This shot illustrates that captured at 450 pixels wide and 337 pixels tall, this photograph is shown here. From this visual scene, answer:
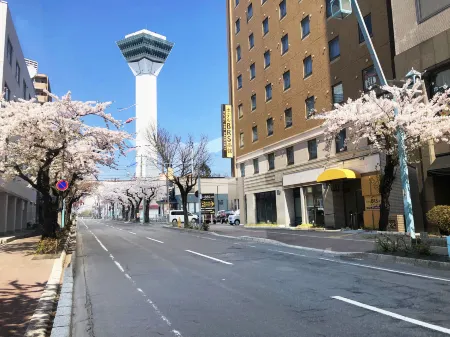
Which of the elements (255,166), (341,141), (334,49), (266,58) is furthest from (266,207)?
(334,49)

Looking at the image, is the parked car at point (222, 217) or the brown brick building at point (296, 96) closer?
the brown brick building at point (296, 96)

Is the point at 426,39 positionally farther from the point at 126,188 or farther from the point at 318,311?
the point at 126,188

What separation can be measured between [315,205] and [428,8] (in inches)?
601

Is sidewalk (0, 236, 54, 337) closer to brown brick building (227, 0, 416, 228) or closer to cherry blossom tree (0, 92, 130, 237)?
cherry blossom tree (0, 92, 130, 237)

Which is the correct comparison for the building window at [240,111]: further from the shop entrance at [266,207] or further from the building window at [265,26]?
the shop entrance at [266,207]

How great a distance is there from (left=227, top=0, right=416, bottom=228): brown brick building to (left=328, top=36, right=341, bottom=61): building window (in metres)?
0.07

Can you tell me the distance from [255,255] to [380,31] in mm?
16177

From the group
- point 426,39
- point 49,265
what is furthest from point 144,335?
point 426,39

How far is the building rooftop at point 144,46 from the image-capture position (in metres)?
154

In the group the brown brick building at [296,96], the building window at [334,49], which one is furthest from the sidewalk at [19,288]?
the building window at [334,49]

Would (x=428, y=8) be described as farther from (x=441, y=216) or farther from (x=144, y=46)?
(x=144, y=46)

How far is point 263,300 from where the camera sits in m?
7.46

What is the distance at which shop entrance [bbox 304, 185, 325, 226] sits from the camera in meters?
29.2

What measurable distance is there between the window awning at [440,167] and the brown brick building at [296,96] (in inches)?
129
